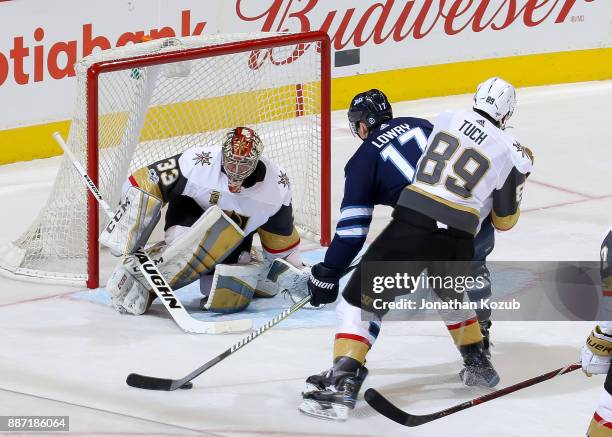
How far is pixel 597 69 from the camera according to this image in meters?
10.3

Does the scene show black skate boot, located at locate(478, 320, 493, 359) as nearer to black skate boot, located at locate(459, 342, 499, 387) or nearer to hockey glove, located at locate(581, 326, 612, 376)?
black skate boot, located at locate(459, 342, 499, 387)

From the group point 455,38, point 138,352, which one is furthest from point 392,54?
point 138,352

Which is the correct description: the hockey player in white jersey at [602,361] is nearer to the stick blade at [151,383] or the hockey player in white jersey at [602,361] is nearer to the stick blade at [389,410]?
the stick blade at [389,410]

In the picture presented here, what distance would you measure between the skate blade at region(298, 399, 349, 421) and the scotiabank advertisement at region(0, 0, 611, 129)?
3.66 m

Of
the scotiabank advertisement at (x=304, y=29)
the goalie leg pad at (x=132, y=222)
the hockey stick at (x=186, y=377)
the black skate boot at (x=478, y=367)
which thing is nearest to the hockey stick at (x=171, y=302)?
the goalie leg pad at (x=132, y=222)

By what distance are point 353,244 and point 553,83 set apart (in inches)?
221

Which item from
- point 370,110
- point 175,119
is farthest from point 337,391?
point 175,119

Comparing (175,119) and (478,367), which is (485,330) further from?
(175,119)

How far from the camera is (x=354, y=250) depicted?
4.92 meters

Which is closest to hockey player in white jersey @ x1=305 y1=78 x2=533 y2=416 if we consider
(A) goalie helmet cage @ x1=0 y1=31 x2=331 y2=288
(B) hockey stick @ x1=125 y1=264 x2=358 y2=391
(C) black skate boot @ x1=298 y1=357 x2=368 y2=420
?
(C) black skate boot @ x1=298 y1=357 x2=368 y2=420

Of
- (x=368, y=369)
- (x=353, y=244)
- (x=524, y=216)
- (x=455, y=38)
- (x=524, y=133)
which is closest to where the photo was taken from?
(x=353, y=244)

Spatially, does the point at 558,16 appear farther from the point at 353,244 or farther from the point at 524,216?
the point at 353,244

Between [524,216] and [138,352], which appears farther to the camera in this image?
[524,216]

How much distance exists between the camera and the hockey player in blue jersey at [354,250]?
193 inches
